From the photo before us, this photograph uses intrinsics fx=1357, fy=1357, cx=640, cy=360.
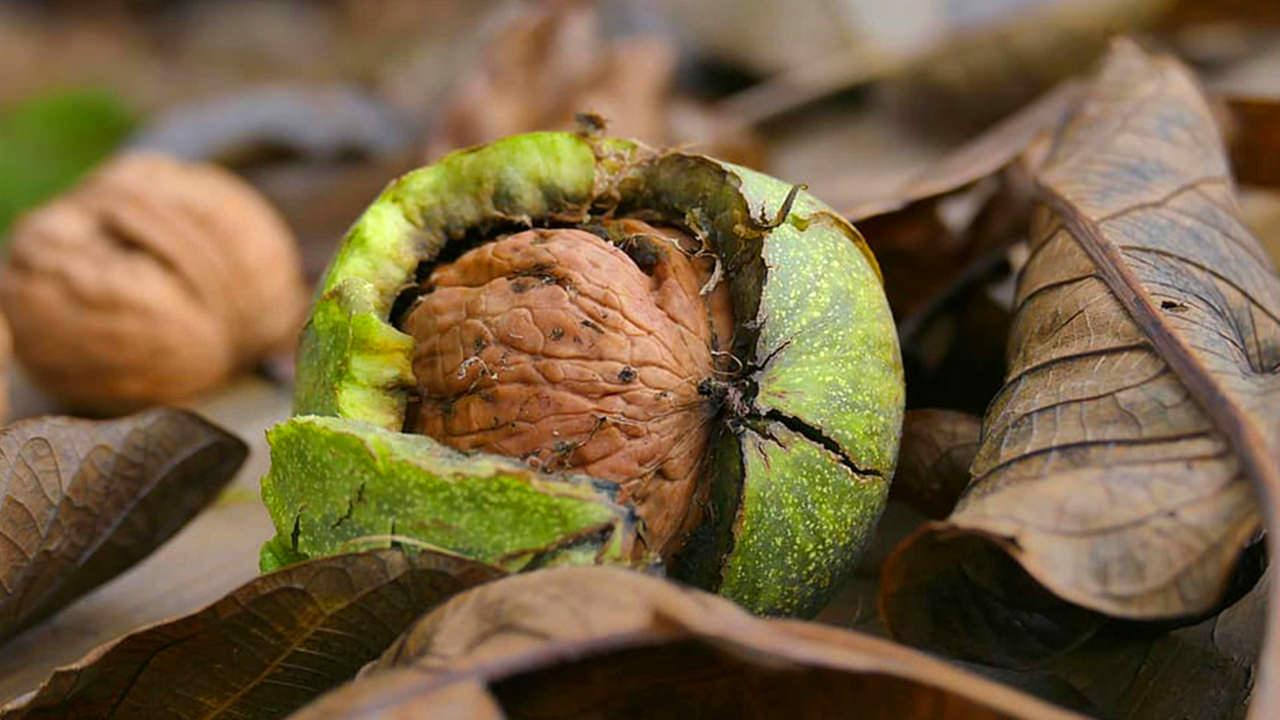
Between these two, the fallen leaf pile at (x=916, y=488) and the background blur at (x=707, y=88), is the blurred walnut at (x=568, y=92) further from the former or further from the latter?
the fallen leaf pile at (x=916, y=488)

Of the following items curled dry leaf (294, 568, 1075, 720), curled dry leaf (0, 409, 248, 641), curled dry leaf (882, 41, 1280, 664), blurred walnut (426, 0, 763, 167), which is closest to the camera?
curled dry leaf (294, 568, 1075, 720)

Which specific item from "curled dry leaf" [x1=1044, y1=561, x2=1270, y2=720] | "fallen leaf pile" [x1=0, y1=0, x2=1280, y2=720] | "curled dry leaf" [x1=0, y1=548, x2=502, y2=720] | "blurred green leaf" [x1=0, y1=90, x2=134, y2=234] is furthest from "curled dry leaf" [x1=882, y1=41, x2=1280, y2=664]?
"blurred green leaf" [x1=0, y1=90, x2=134, y2=234]

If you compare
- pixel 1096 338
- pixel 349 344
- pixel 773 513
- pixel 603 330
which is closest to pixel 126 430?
pixel 349 344

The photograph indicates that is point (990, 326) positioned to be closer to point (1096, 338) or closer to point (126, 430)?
point (1096, 338)

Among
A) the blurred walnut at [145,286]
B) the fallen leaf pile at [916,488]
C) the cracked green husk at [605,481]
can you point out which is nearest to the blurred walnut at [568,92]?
the fallen leaf pile at [916,488]

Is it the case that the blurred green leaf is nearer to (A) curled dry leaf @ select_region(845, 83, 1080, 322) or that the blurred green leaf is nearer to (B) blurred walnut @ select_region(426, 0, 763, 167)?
(B) blurred walnut @ select_region(426, 0, 763, 167)

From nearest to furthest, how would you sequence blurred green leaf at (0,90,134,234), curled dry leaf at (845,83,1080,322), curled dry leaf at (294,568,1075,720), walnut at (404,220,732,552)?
curled dry leaf at (294,568,1075,720) < walnut at (404,220,732,552) < curled dry leaf at (845,83,1080,322) < blurred green leaf at (0,90,134,234)

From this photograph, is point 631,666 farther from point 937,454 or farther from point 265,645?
point 937,454
